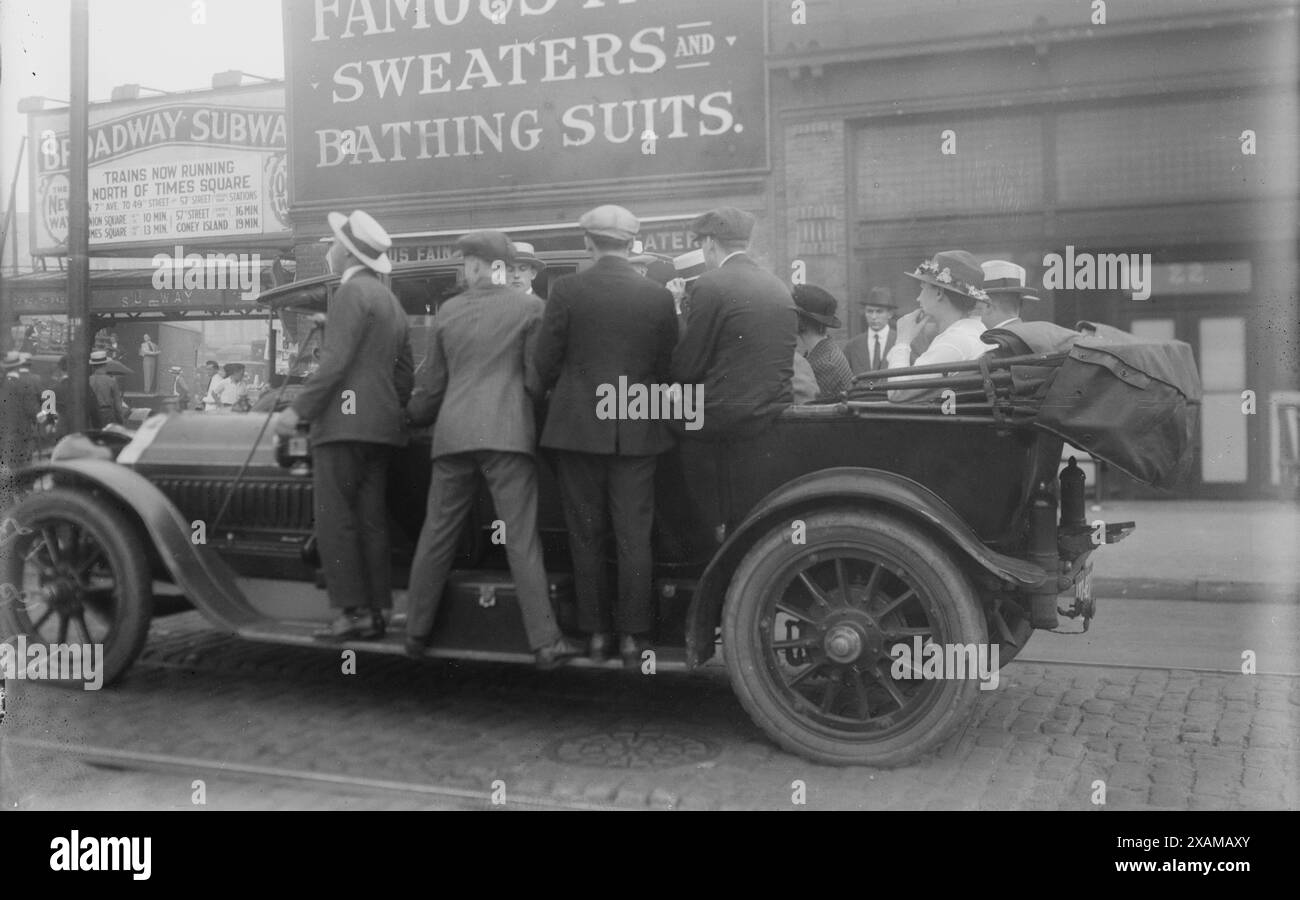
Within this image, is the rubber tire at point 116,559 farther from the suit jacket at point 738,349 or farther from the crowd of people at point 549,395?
the suit jacket at point 738,349

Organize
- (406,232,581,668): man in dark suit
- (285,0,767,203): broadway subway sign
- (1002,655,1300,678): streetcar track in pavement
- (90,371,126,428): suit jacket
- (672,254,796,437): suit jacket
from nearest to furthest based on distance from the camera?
(672,254,796,437): suit jacket → (406,232,581,668): man in dark suit → (1002,655,1300,678): streetcar track in pavement → (90,371,126,428): suit jacket → (285,0,767,203): broadway subway sign

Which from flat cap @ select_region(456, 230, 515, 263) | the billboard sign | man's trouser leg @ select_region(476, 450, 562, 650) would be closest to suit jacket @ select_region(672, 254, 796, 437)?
man's trouser leg @ select_region(476, 450, 562, 650)

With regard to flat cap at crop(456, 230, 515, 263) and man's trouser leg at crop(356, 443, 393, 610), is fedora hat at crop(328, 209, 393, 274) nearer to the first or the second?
flat cap at crop(456, 230, 515, 263)

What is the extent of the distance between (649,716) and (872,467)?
1399 mm

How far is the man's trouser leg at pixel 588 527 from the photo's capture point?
433 centimetres

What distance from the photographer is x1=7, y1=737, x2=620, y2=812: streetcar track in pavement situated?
12.0 feet

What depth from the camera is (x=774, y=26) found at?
11719mm

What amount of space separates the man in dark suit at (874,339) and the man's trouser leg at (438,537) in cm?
357

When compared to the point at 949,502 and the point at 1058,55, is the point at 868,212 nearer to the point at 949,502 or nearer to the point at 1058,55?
the point at 1058,55

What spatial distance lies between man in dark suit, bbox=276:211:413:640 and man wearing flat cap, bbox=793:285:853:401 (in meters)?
1.90

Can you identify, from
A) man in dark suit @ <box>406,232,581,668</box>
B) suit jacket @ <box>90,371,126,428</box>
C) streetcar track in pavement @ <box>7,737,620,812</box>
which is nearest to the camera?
streetcar track in pavement @ <box>7,737,620,812</box>

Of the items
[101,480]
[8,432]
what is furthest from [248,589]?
[8,432]

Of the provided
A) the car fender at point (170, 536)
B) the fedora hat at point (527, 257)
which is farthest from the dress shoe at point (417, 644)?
the fedora hat at point (527, 257)

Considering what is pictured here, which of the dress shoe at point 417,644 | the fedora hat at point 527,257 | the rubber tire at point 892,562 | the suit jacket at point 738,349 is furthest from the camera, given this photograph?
the fedora hat at point 527,257
